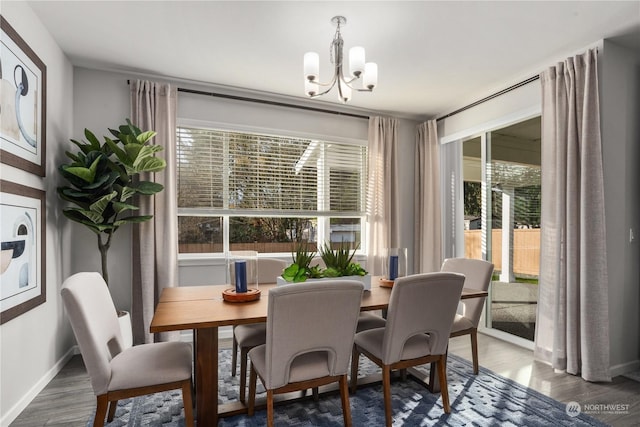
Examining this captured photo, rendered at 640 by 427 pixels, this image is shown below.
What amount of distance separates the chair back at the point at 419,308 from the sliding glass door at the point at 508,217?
1.86m

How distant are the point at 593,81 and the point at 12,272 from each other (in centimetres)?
412

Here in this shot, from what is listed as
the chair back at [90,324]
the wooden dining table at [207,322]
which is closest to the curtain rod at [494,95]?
the wooden dining table at [207,322]

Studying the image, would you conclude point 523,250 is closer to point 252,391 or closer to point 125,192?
point 252,391

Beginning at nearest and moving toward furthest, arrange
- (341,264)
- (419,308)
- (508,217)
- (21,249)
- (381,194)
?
(419,308) < (21,249) < (341,264) < (508,217) < (381,194)

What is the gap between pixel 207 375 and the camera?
73.8 inches

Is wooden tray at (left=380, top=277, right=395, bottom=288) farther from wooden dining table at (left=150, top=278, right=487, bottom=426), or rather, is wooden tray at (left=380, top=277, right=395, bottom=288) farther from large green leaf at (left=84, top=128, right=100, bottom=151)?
large green leaf at (left=84, top=128, right=100, bottom=151)

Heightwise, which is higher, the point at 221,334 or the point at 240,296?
the point at 240,296

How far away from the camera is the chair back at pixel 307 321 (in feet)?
5.33

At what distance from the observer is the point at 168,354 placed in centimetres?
192

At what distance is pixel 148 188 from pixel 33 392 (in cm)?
160

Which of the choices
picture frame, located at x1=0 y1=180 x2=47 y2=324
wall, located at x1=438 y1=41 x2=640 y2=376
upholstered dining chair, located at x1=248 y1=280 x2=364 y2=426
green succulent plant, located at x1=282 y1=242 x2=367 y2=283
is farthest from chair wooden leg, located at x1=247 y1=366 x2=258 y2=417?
wall, located at x1=438 y1=41 x2=640 y2=376

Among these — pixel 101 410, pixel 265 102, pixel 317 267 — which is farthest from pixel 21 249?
pixel 265 102

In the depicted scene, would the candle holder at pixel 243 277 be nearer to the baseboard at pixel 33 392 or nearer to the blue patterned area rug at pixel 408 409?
the blue patterned area rug at pixel 408 409

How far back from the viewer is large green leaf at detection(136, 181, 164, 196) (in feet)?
9.91
